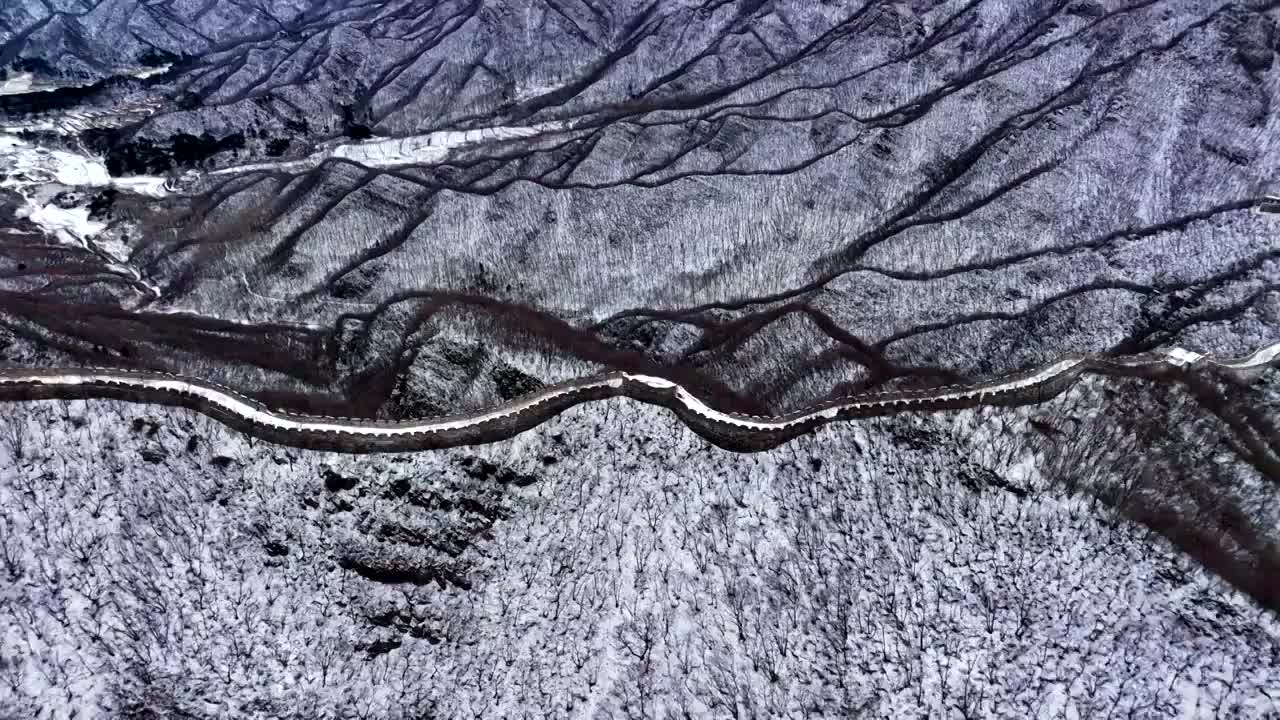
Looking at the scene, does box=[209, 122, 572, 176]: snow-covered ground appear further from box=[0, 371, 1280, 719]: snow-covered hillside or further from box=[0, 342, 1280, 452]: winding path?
box=[0, 371, 1280, 719]: snow-covered hillside

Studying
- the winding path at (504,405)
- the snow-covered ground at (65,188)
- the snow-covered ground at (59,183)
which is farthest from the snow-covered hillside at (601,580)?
the snow-covered ground at (59,183)

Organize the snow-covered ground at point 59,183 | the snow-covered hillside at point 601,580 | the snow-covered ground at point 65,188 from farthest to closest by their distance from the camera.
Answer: the snow-covered ground at point 59,183 → the snow-covered ground at point 65,188 → the snow-covered hillside at point 601,580

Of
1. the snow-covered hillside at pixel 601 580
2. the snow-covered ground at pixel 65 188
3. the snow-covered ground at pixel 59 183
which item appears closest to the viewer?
the snow-covered hillside at pixel 601 580

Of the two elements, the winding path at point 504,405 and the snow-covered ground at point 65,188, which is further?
the snow-covered ground at point 65,188

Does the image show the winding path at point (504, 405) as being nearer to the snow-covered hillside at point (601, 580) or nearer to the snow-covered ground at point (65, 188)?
the snow-covered hillside at point (601, 580)

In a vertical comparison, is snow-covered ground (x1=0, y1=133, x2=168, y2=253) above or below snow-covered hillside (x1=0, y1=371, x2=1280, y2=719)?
above

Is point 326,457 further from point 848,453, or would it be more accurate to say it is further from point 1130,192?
point 1130,192

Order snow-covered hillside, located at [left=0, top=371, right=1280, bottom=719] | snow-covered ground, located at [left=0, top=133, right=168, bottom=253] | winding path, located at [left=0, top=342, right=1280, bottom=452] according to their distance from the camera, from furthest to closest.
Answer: snow-covered ground, located at [left=0, top=133, right=168, bottom=253] < winding path, located at [left=0, top=342, right=1280, bottom=452] < snow-covered hillside, located at [left=0, top=371, right=1280, bottom=719]

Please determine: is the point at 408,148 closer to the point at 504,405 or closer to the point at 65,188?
the point at 65,188

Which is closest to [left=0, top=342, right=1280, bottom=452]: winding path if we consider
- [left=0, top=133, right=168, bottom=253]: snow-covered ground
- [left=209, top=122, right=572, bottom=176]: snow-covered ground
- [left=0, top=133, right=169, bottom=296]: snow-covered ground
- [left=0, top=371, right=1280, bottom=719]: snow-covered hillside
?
[left=0, top=371, right=1280, bottom=719]: snow-covered hillside
